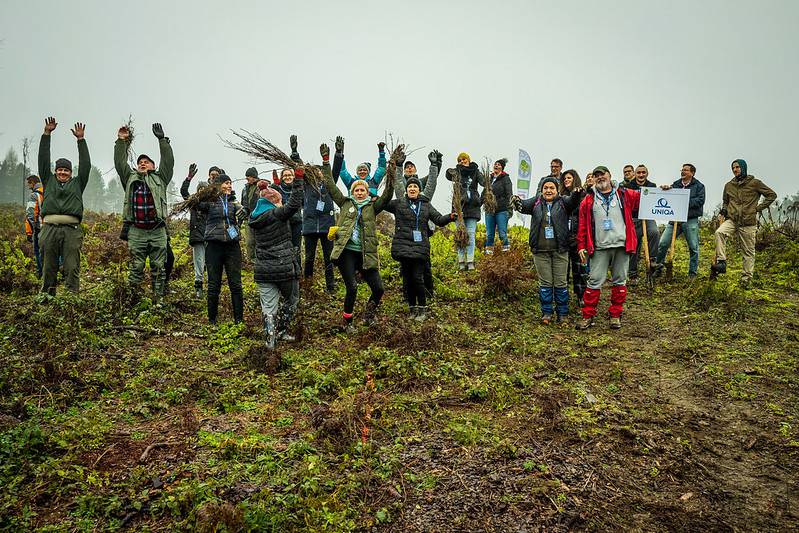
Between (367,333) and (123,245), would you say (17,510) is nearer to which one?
(367,333)

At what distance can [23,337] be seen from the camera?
19.9ft

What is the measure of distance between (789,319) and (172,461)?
8831 mm

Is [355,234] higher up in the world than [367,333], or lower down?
higher up

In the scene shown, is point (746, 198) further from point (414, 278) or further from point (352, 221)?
point (352, 221)

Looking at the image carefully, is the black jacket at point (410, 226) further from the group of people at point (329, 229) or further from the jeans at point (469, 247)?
the jeans at point (469, 247)

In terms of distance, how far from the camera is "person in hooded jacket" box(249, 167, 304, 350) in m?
6.41

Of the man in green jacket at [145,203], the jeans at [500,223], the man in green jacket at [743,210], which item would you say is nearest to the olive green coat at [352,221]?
the man in green jacket at [145,203]

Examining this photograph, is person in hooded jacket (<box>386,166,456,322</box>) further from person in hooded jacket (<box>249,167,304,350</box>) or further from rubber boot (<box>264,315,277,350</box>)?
rubber boot (<box>264,315,277,350</box>)

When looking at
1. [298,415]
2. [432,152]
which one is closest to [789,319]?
[432,152]

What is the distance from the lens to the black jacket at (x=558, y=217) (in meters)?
7.61

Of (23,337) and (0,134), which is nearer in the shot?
(23,337)

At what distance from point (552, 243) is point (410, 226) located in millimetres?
2308

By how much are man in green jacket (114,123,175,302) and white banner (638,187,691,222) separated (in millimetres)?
8719

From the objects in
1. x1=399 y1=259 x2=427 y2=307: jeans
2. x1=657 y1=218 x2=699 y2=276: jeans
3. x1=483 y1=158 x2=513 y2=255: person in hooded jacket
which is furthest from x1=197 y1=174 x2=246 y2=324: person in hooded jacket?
x1=657 y1=218 x2=699 y2=276: jeans
